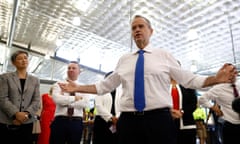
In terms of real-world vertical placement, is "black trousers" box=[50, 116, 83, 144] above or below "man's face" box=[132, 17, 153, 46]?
below

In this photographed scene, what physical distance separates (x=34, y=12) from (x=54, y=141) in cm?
376

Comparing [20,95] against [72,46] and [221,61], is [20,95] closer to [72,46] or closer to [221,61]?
[72,46]

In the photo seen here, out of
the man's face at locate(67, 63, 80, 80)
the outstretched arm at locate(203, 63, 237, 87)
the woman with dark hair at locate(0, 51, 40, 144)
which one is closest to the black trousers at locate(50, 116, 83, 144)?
the woman with dark hair at locate(0, 51, 40, 144)

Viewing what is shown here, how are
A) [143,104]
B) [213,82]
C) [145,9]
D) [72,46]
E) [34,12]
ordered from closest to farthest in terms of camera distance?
[213,82]
[143,104]
[145,9]
[34,12]
[72,46]

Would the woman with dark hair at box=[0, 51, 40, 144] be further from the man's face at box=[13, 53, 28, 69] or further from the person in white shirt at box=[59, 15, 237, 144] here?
the person in white shirt at box=[59, 15, 237, 144]

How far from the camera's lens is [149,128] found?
3.88 ft

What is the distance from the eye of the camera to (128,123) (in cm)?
125

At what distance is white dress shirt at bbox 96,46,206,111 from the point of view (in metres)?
1.26

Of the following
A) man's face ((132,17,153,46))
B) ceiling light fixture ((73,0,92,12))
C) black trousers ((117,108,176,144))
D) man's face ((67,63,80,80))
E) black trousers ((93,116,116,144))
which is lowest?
black trousers ((93,116,116,144))

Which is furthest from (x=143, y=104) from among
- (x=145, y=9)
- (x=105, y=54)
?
(x=105, y=54)

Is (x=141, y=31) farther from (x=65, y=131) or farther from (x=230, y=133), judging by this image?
(x=230, y=133)

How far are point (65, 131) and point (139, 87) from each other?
1.15 m

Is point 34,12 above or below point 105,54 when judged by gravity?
above

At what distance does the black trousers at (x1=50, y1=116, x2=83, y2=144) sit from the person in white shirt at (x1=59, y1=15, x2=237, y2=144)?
32.4 inches
